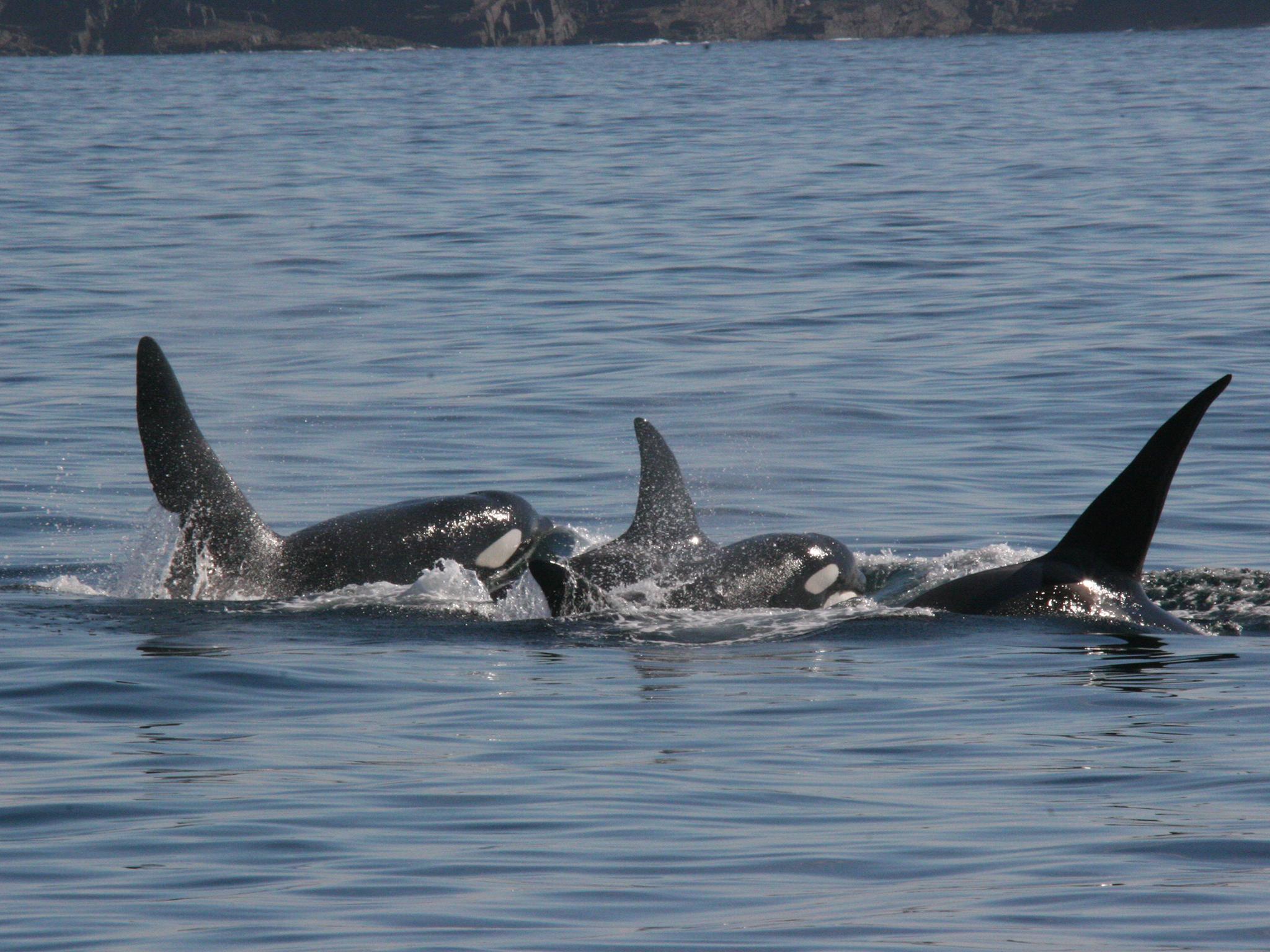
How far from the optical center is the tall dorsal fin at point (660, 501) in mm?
10906

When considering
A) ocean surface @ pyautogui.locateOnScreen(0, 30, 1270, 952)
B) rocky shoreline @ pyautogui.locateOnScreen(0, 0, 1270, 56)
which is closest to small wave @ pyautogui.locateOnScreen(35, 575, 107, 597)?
ocean surface @ pyautogui.locateOnScreen(0, 30, 1270, 952)

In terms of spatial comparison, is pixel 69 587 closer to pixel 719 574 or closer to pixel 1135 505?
pixel 719 574

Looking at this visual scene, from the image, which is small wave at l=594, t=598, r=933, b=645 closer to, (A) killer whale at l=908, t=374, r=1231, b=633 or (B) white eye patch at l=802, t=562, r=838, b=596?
(B) white eye patch at l=802, t=562, r=838, b=596

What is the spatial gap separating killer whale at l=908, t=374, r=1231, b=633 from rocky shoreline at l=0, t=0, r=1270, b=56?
15546 cm

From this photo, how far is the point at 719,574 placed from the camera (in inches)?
409

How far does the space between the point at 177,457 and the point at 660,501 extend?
262 cm

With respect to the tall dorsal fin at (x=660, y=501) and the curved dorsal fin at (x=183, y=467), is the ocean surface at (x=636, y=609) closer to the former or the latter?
the curved dorsal fin at (x=183, y=467)

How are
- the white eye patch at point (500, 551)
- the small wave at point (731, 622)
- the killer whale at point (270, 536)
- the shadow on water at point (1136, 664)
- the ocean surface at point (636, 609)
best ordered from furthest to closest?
the white eye patch at point (500, 551) → the killer whale at point (270, 536) → the small wave at point (731, 622) → the shadow on water at point (1136, 664) → the ocean surface at point (636, 609)

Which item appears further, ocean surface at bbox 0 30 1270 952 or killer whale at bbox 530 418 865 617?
killer whale at bbox 530 418 865 617

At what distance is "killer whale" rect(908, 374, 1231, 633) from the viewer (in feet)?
31.7

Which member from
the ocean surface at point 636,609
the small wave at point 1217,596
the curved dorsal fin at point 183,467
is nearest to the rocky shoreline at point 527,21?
the ocean surface at point 636,609

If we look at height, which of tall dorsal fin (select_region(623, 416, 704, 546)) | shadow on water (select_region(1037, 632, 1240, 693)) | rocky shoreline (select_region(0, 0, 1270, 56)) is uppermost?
rocky shoreline (select_region(0, 0, 1270, 56))

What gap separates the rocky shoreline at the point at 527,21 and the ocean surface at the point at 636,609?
126 meters

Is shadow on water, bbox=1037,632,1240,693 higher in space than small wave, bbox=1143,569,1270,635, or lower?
higher
